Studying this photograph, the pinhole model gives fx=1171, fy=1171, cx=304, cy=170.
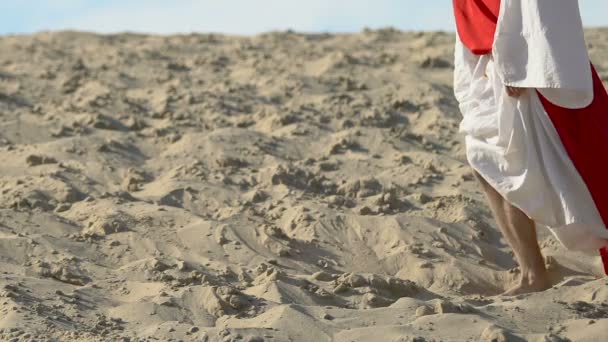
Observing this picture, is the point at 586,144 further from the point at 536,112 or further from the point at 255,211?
the point at 255,211

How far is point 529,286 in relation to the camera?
428cm

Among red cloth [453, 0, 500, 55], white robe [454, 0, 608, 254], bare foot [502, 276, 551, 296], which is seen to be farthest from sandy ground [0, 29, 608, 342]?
red cloth [453, 0, 500, 55]

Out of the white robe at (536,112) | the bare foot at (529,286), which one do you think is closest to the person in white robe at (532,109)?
the white robe at (536,112)

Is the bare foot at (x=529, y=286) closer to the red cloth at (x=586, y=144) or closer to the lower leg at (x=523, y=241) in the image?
the lower leg at (x=523, y=241)

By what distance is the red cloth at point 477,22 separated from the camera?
4039 mm

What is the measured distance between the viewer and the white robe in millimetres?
3832

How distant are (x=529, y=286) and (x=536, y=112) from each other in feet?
2.31

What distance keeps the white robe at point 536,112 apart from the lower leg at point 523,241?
0.18m

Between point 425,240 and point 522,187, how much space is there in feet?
3.03

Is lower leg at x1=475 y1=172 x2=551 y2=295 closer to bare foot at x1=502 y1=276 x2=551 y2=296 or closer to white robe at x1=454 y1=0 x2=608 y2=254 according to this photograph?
bare foot at x1=502 y1=276 x2=551 y2=296

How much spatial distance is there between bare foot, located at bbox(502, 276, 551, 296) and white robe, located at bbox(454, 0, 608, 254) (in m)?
0.25

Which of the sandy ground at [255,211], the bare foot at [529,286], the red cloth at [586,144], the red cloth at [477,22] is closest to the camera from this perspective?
the sandy ground at [255,211]

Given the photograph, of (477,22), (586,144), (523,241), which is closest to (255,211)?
(523,241)

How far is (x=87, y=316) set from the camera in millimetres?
3816
